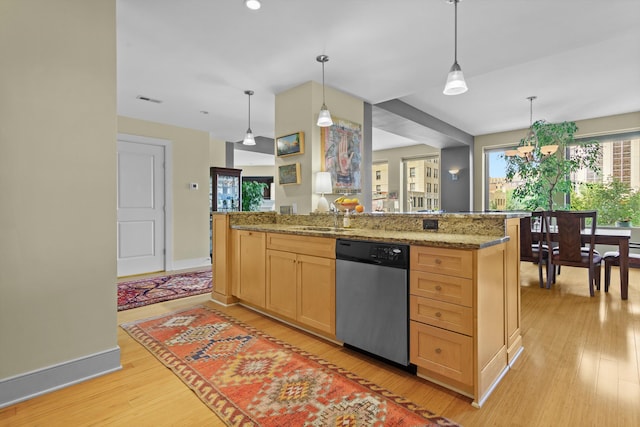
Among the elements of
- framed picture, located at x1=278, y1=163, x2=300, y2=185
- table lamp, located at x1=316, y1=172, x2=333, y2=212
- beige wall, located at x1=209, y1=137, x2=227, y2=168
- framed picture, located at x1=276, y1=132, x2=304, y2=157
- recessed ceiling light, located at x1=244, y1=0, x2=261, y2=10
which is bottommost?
table lamp, located at x1=316, y1=172, x2=333, y2=212

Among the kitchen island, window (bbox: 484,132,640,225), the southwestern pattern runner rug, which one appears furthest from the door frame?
window (bbox: 484,132,640,225)

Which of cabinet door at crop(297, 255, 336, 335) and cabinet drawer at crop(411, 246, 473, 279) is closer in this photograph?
cabinet drawer at crop(411, 246, 473, 279)

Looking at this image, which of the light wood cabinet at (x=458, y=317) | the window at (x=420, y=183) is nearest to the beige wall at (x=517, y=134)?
the window at (x=420, y=183)

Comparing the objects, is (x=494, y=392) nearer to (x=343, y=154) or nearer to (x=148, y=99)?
(x=343, y=154)

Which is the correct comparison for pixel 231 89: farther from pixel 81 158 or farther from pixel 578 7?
pixel 578 7

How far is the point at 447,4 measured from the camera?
7.72ft

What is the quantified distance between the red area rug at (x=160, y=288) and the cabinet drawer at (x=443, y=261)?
312 cm

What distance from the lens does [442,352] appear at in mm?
1825

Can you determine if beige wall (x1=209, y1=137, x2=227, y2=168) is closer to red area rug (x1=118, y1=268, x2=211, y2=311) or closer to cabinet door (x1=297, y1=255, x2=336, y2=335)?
red area rug (x1=118, y1=268, x2=211, y2=311)

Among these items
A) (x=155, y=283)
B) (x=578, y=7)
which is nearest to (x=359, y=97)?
(x=578, y=7)

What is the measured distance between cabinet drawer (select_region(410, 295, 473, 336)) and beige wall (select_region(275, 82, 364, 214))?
2.06m

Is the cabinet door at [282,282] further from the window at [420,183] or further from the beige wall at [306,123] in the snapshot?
the window at [420,183]

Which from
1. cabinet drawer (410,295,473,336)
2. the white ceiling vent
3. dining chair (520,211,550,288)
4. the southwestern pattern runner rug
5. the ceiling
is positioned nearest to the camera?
the southwestern pattern runner rug

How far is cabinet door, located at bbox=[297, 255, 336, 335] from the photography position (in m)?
2.43
